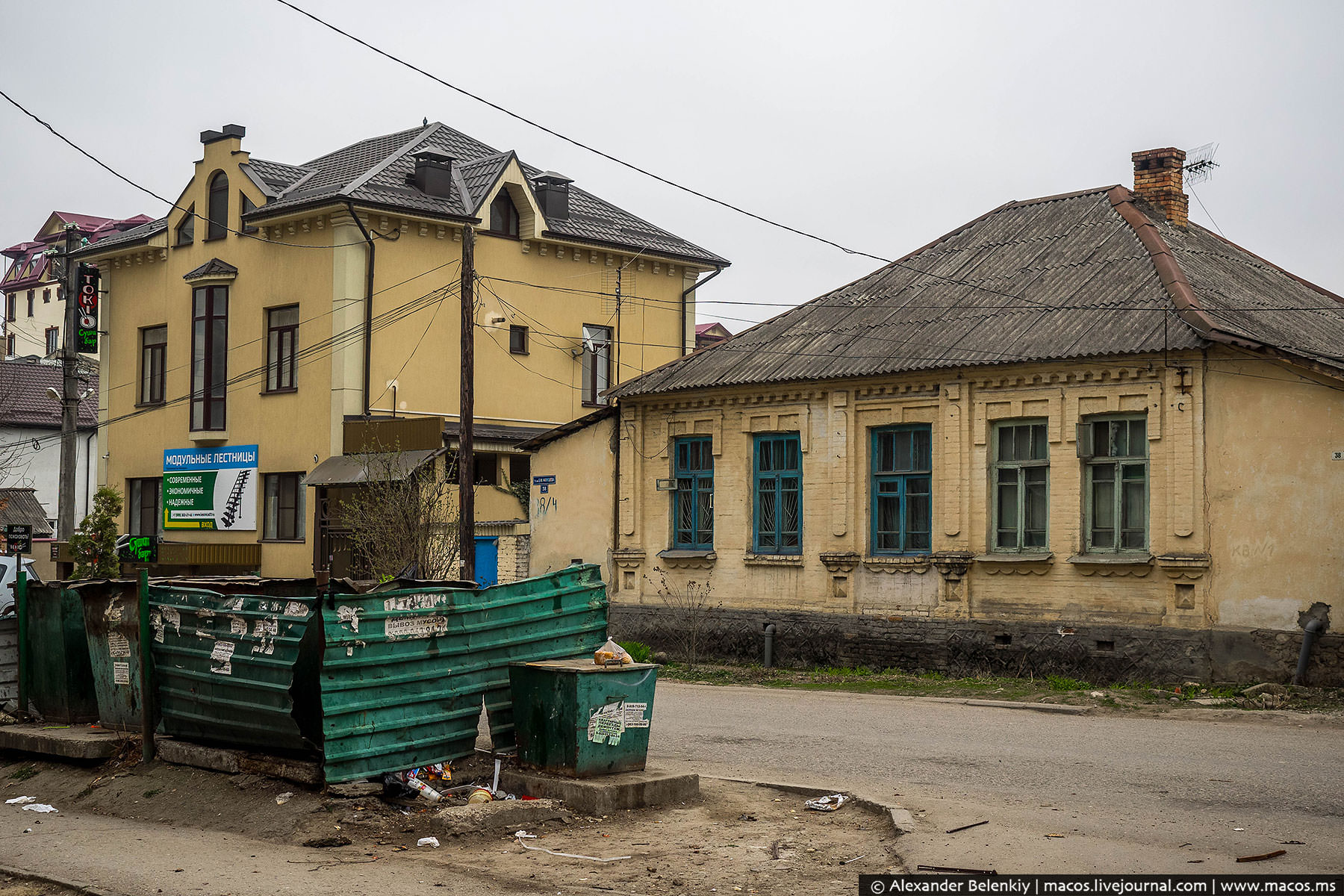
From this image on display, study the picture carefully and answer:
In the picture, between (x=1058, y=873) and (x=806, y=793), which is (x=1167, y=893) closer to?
(x=1058, y=873)

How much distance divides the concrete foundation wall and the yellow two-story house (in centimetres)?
547

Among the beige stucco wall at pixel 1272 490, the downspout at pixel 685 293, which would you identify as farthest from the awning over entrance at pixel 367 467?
the beige stucco wall at pixel 1272 490

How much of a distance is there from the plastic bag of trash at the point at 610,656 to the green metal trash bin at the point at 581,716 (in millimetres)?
66

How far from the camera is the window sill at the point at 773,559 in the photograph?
22531mm

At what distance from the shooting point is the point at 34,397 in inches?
2031

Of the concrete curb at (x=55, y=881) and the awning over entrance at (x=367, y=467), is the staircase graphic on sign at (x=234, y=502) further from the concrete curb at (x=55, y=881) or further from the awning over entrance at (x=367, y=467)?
the concrete curb at (x=55, y=881)

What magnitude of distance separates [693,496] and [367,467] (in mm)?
7241

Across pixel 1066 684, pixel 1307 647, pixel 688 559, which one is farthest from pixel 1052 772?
pixel 688 559

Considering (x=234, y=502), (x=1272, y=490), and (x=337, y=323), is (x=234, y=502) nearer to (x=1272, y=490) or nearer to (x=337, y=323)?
(x=337, y=323)

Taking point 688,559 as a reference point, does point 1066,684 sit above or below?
below

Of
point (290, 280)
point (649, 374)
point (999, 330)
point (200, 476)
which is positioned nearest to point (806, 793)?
point (999, 330)

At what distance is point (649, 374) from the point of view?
83.0 ft

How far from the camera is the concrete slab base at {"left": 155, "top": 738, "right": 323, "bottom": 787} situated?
9.62 metres

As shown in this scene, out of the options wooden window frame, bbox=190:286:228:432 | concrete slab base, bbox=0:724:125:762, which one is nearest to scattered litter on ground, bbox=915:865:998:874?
concrete slab base, bbox=0:724:125:762
